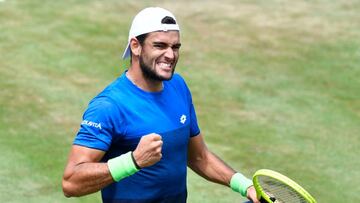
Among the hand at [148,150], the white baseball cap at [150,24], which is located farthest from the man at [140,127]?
the hand at [148,150]

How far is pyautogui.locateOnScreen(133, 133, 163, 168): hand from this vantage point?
6984 millimetres

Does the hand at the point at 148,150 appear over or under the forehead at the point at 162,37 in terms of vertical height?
under

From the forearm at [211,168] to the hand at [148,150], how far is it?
59.5 inches

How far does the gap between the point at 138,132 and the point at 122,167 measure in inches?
21.7

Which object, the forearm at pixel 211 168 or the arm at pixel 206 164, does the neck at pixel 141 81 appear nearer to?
the arm at pixel 206 164

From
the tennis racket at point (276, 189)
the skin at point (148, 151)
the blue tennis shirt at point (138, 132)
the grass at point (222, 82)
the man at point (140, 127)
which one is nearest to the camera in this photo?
the skin at point (148, 151)

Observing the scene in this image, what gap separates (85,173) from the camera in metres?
7.18

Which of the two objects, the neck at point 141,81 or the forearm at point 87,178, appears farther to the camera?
the neck at point 141,81

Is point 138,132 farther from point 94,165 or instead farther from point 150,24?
point 150,24

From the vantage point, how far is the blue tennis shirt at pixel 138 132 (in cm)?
743

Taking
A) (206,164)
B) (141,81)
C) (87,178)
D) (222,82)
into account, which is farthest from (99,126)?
(222,82)

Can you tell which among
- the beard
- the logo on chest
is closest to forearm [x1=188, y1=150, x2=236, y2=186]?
the logo on chest

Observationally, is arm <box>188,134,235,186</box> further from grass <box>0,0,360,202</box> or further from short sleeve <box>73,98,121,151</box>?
grass <box>0,0,360,202</box>

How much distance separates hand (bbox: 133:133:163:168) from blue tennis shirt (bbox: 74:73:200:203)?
431mm
